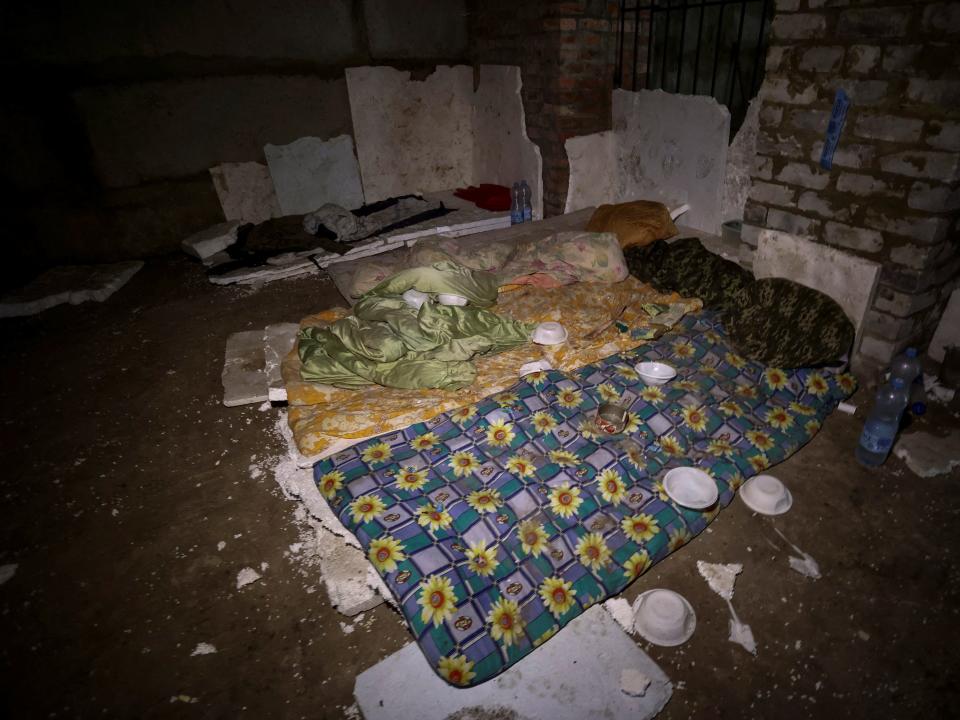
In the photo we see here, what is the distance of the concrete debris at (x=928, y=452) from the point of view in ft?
7.39

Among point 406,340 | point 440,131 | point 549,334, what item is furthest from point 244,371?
point 440,131

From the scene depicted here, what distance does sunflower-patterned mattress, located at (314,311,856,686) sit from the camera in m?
1.68

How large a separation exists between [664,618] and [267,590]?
140 centimetres

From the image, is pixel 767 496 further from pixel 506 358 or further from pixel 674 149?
pixel 674 149

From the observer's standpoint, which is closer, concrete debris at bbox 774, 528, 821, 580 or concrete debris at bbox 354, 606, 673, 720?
concrete debris at bbox 354, 606, 673, 720

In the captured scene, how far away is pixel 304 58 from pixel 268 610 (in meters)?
4.70

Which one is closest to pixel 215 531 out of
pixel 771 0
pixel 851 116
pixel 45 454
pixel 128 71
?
pixel 45 454

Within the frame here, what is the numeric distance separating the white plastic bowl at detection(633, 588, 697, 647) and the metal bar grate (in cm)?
364

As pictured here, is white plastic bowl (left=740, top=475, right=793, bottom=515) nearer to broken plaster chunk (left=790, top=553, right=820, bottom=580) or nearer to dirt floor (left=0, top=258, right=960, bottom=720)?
dirt floor (left=0, top=258, right=960, bottom=720)

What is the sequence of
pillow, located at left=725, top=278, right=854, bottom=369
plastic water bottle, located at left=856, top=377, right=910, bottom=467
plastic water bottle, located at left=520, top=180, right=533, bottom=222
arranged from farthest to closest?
plastic water bottle, located at left=520, top=180, right=533, bottom=222 → pillow, located at left=725, top=278, right=854, bottom=369 → plastic water bottle, located at left=856, top=377, right=910, bottom=467

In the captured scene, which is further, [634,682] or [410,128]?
[410,128]

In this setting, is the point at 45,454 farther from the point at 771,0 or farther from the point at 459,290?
the point at 771,0

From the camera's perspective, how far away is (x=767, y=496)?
2.12 m

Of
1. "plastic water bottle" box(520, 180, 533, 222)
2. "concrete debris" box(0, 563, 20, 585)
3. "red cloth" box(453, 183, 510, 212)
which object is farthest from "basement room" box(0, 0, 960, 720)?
"red cloth" box(453, 183, 510, 212)
